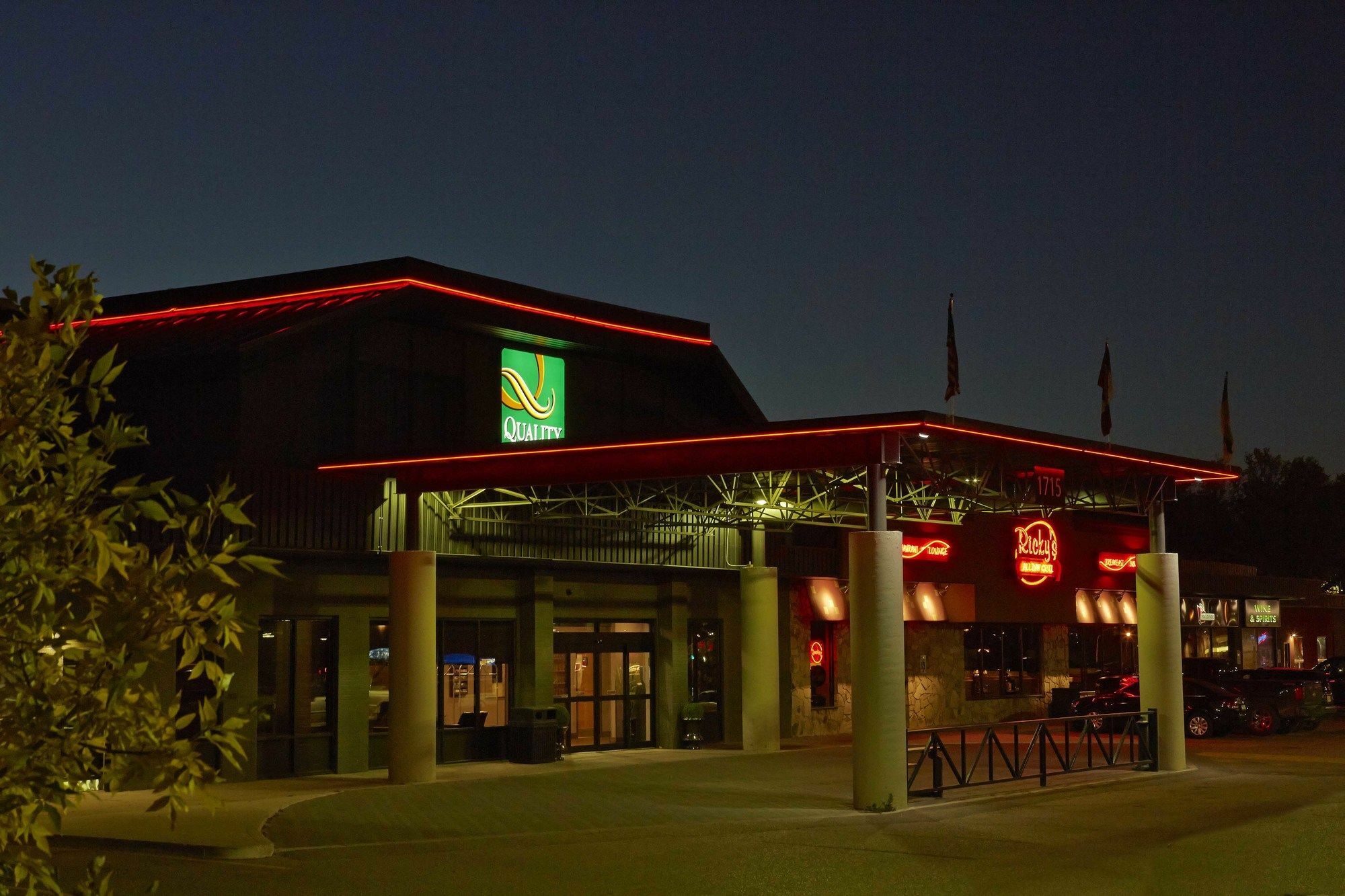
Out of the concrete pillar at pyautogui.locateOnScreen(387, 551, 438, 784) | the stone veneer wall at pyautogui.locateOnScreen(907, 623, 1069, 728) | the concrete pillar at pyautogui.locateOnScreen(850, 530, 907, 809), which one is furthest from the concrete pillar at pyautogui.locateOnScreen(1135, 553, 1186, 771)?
the concrete pillar at pyautogui.locateOnScreen(387, 551, 438, 784)

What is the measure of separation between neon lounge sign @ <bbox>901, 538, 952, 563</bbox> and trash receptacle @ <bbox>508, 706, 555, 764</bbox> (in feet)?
36.4

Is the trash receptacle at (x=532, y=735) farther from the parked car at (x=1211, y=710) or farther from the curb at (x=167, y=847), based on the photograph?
the parked car at (x=1211, y=710)

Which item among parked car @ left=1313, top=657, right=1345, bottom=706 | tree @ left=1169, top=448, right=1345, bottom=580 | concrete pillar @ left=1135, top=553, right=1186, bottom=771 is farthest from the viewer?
tree @ left=1169, top=448, right=1345, bottom=580

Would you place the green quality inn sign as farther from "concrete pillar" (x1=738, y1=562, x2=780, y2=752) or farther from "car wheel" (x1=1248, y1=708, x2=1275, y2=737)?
"car wheel" (x1=1248, y1=708, x2=1275, y2=737)

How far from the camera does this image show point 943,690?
38250 mm

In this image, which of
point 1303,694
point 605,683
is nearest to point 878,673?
point 605,683

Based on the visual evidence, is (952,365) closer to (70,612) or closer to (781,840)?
(781,840)

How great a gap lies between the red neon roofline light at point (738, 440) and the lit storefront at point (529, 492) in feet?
0.17

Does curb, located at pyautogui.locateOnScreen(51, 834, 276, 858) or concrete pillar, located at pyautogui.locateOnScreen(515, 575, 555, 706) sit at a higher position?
concrete pillar, located at pyautogui.locateOnScreen(515, 575, 555, 706)

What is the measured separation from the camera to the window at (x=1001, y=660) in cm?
3959

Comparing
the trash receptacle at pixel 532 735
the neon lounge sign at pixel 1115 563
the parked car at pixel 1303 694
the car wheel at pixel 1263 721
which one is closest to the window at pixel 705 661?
the trash receptacle at pixel 532 735

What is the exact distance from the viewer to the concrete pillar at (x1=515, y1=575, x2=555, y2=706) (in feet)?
90.9

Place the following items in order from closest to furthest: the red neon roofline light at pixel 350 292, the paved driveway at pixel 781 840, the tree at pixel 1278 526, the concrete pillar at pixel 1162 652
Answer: the paved driveway at pixel 781 840, the concrete pillar at pixel 1162 652, the red neon roofline light at pixel 350 292, the tree at pixel 1278 526

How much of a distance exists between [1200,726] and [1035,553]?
835 cm
